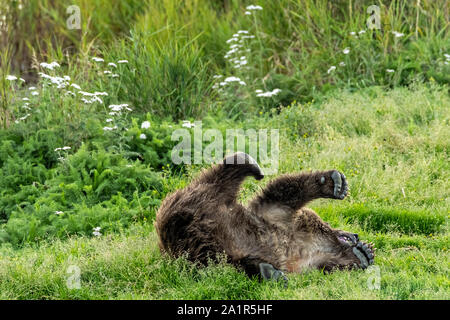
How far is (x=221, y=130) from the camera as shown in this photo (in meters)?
7.69

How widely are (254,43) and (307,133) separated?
3.06m

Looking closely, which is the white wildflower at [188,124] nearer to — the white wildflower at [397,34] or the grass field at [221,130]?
the grass field at [221,130]

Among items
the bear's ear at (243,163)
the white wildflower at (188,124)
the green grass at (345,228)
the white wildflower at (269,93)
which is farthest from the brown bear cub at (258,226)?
the white wildflower at (269,93)

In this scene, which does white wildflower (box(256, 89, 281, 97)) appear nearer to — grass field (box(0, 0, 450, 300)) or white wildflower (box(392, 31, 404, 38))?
grass field (box(0, 0, 450, 300))

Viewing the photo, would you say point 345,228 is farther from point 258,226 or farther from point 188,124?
point 188,124

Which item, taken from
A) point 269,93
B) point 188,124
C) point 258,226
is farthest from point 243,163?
point 269,93

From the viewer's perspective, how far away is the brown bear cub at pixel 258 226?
4352 millimetres

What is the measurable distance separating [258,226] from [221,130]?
3.12m

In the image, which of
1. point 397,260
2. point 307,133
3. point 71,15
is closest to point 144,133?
point 307,133

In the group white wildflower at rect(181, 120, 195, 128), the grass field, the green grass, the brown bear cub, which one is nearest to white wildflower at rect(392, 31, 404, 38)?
the grass field


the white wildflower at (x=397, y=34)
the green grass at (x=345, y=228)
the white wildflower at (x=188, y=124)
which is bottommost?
the green grass at (x=345, y=228)

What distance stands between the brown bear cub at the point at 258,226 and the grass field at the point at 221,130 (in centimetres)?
14

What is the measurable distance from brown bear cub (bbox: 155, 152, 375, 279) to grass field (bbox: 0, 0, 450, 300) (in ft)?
0.45

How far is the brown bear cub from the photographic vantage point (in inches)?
171
